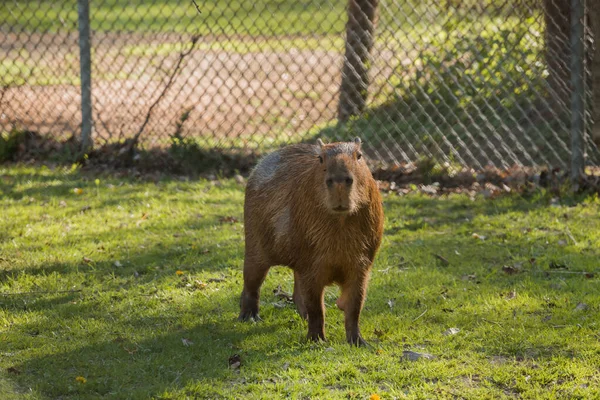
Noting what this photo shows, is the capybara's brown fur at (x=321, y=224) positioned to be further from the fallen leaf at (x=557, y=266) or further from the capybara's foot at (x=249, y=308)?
the fallen leaf at (x=557, y=266)

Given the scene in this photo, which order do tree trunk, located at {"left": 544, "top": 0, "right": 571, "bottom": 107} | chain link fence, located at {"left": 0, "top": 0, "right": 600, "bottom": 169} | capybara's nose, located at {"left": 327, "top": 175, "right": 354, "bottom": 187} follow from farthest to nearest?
chain link fence, located at {"left": 0, "top": 0, "right": 600, "bottom": 169}
tree trunk, located at {"left": 544, "top": 0, "right": 571, "bottom": 107}
capybara's nose, located at {"left": 327, "top": 175, "right": 354, "bottom": 187}

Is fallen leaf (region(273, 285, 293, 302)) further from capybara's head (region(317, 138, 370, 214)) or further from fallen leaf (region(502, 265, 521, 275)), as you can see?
fallen leaf (region(502, 265, 521, 275))

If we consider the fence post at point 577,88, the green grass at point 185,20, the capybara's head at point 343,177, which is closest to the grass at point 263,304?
the fence post at point 577,88

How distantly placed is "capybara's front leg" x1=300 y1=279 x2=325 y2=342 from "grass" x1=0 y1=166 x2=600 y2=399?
8 centimetres

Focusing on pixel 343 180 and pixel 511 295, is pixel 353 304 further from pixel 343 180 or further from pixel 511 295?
pixel 511 295

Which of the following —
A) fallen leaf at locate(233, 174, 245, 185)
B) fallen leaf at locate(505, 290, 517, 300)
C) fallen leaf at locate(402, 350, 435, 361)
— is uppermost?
fallen leaf at locate(233, 174, 245, 185)

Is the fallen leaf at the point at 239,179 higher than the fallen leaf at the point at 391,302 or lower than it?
higher

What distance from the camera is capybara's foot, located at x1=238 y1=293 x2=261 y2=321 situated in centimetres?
476

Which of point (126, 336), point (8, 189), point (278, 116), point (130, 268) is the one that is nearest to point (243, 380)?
point (126, 336)

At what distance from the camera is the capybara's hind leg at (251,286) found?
4691mm

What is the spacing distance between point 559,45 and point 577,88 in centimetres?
64

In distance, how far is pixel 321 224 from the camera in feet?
13.7

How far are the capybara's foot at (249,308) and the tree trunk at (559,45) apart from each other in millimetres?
3781

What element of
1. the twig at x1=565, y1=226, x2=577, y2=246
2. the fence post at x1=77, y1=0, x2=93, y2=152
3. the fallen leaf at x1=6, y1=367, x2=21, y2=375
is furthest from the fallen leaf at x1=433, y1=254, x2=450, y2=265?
the fence post at x1=77, y1=0, x2=93, y2=152
